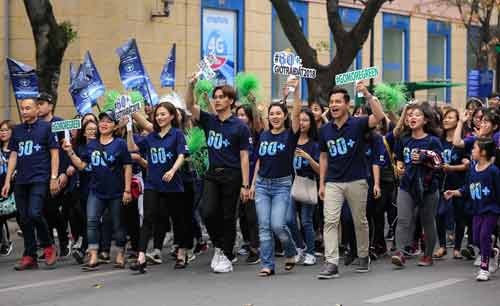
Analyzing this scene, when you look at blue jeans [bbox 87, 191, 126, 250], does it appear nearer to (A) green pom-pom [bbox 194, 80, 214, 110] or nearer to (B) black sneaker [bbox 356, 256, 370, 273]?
(A) green pom-pom [bbox 194, 80, 214, 110]

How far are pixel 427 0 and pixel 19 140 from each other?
23.9 metres

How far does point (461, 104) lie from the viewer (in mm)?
35875

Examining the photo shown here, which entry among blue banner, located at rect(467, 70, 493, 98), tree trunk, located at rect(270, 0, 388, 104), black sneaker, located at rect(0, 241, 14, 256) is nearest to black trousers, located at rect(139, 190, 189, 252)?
black sneaker, located at rect(0, 241, 14, 256)

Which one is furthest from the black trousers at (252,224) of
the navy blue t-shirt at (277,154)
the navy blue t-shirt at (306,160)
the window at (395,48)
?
the window at (395,48)

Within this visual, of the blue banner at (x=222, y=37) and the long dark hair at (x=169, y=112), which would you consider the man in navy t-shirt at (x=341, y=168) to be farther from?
the blue banner at (x=222, y=37)

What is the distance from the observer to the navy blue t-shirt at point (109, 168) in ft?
38.2

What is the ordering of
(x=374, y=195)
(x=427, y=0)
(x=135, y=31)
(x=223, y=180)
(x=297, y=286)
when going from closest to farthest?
(x=297, y=286)
(x=223, y=180)
(x=374, y=195)
(x=135, y=31)
(x=427, y=0)

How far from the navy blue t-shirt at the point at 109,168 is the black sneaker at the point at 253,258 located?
1623mm

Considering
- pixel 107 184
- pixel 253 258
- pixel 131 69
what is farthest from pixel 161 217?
pixel 131 69

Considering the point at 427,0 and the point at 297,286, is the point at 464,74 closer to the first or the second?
the point at 427,0

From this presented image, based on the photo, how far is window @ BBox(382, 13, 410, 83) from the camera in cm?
3206

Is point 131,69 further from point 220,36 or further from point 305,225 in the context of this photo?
point 220,36

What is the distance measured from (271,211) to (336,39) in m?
8.63

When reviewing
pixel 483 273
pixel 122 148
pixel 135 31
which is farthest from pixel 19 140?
pixel 135 31
